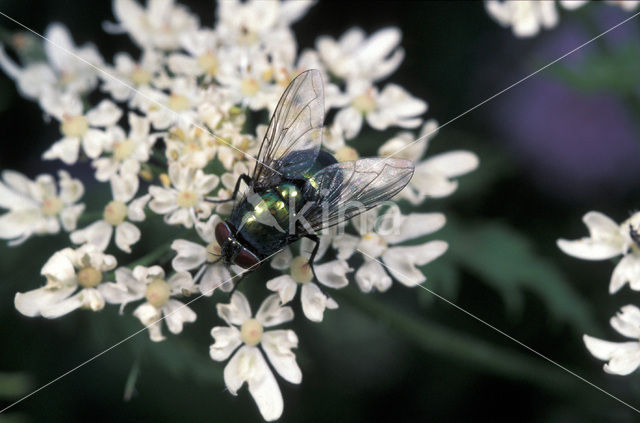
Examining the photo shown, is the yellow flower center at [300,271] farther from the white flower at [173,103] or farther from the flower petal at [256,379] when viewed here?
the white flower at [173,103]

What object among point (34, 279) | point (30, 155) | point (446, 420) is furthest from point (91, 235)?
point (446, 420)

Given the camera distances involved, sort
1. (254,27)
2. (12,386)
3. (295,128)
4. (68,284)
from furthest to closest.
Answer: (254,27)
(12,386)
(295,128)
(68,284)

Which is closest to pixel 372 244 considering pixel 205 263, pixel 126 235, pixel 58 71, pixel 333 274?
pixel 333 274

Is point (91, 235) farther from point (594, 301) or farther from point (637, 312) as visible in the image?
point (594, 301)

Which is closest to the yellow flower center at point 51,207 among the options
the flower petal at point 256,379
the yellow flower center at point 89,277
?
the yellow flower center at point 89,277

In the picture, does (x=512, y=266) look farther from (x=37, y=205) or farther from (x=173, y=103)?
(x=37, y=205)
